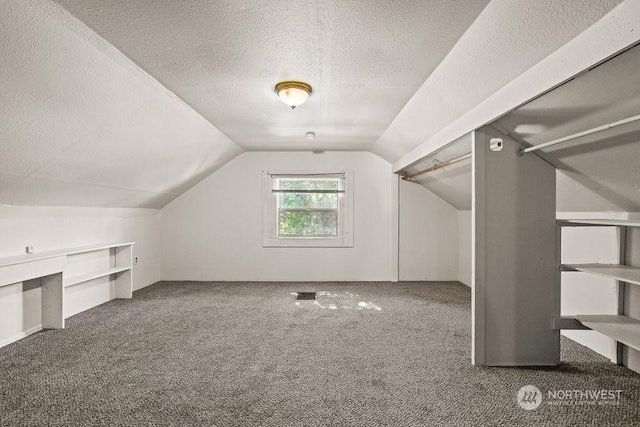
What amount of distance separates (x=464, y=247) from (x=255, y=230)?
3.29 meters

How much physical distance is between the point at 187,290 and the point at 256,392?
2.93 m

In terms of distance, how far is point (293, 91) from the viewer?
2266mm

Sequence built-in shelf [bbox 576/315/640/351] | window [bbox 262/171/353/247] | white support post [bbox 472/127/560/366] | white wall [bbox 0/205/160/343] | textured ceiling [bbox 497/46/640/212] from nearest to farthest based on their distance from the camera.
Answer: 1. textured ceiling [bbox 497/46/640/212]
2. built-in shelf [bbox 576/315/640/351]
3. white support post [bbox 472/127/560/366]
4. white wall [bbox 0/205/160/343]
5. window [bbox 262/171/353/247]

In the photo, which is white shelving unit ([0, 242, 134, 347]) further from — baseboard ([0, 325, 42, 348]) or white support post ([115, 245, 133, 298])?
white support post ([115, 245, 133, 298])

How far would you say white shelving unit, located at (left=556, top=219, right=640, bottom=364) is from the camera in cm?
182

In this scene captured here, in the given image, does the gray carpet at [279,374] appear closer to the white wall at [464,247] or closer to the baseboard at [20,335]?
the baseboard at [20,335]

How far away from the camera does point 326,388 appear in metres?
1.91

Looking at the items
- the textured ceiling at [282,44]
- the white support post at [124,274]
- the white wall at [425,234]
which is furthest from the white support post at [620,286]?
the white support post at [124,274]

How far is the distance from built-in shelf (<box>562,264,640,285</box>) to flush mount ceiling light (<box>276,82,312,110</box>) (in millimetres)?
2235

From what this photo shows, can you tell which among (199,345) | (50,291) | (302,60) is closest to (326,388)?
(199,345)

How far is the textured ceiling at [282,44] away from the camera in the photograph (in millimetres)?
1431

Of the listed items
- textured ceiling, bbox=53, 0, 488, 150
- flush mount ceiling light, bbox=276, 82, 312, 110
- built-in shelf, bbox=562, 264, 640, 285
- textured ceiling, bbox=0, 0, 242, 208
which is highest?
textured ceiling, bbox=53, 0, 488, 150

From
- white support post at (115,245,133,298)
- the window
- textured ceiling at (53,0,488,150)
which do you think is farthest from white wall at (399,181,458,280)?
white support post at (115,245,133,298)

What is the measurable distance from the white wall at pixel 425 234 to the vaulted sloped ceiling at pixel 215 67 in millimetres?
1914
